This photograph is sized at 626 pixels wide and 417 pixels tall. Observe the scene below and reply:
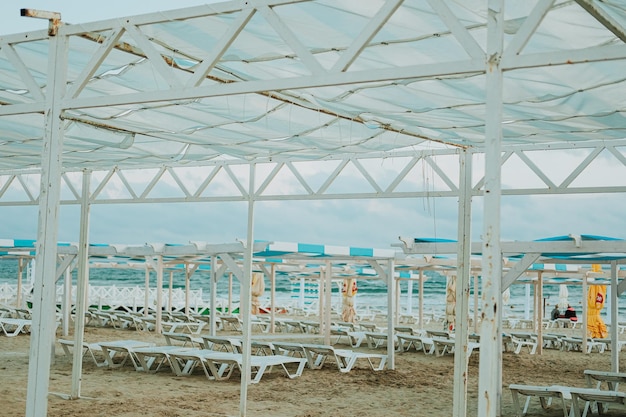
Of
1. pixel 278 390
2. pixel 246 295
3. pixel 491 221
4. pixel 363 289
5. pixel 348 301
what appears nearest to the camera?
pixel 491 221

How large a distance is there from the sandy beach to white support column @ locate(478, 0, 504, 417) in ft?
16.8

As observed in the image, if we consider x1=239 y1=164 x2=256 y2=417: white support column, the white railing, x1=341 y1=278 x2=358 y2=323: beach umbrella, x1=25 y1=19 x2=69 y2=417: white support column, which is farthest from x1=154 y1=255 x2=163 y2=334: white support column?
x1=25 y1=19 x2=69 y2=417: white support column

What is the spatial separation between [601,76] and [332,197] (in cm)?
442

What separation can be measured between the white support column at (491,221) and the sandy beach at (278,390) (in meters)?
5.12

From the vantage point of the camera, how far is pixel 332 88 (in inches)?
261

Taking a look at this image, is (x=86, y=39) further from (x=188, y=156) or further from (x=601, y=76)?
(x=188, y=156)

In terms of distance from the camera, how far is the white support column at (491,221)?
404cm

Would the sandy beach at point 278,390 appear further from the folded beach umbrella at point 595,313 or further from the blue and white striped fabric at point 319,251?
the folded beach umbrella at point 595,313

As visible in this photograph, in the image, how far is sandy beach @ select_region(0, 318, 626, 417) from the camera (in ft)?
29.3

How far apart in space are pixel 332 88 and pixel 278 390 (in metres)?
→ 5.30

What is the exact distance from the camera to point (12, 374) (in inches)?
443

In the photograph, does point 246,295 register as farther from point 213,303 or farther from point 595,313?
point 595,313

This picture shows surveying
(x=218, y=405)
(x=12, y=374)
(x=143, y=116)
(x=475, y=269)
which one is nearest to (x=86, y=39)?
(x=143, y=116)

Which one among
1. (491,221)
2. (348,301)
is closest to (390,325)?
(491,221)
